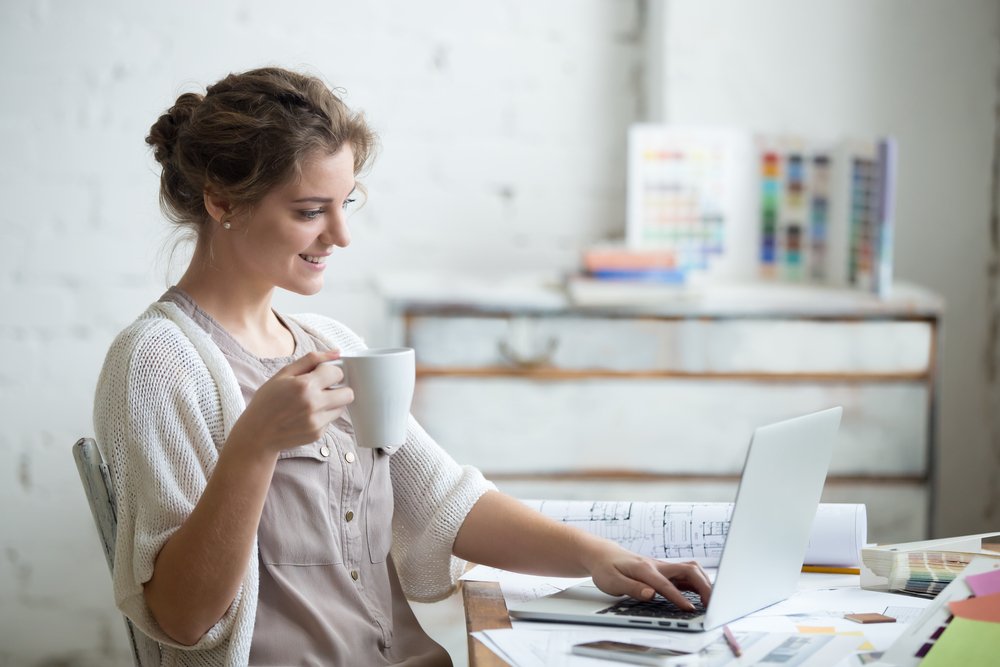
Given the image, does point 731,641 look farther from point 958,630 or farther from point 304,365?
point 304,365

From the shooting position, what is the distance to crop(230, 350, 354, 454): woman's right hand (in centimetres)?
96

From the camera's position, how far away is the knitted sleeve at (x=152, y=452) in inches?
41.3

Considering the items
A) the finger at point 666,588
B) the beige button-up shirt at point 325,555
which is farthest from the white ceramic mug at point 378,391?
the finger at point 666,588

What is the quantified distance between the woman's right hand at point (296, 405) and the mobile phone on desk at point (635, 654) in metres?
0.29

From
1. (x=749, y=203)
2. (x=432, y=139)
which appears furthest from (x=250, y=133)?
(x=749, y=203)

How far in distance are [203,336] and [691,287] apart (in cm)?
126

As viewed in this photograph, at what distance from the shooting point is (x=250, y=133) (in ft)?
3.80

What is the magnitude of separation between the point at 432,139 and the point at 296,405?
1.61 meters

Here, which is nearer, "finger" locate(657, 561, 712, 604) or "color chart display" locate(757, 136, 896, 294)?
"finger" locate(657, 561, 712, 604)

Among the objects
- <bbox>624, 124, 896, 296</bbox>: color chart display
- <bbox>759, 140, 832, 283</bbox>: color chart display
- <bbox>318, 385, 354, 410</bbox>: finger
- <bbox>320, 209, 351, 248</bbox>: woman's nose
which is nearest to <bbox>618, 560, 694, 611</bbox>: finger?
<bbox>318, 385, 354, 410</bbox>: finger

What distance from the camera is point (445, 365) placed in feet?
6.97

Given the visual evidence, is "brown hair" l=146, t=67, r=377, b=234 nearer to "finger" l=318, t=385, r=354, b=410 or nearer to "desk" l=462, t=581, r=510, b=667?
"finger" l=318, t=385, r=354, b=410

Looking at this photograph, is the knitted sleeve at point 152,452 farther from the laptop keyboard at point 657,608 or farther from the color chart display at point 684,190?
the color chart display at point 684,190

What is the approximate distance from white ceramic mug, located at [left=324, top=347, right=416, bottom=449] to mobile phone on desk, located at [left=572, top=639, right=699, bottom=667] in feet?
0.84
